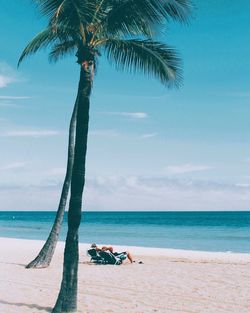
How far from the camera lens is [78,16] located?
8.55m

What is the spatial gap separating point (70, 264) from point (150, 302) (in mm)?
2349

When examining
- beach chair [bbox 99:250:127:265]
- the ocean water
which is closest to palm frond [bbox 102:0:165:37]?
beach chair [bbox 99:250:127:265]

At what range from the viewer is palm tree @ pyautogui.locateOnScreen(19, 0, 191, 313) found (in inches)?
337

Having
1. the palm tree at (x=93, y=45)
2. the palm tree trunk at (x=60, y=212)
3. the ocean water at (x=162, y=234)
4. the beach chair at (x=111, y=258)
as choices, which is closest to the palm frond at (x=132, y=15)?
the palm tree at (x=93, y=45)

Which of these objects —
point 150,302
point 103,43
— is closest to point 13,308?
point 150,302

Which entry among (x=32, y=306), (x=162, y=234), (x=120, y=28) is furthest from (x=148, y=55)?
(x=162, y=234)

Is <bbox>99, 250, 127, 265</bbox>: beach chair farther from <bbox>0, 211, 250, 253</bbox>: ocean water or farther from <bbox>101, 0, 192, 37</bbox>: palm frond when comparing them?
<bbox>0, 211, 250, 253</bbox>: ocean water

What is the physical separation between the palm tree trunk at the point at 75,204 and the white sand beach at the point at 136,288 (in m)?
0.58

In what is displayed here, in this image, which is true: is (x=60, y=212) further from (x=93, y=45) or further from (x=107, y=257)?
(x=93, y=45)

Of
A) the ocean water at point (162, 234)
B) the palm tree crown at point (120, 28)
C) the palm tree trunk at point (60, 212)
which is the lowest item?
the ocean water at point (162, 234)

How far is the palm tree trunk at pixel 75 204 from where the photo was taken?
Result: 854cm

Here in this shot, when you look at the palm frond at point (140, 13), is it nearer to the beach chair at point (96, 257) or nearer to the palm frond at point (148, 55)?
the palm frond at point (148, 55)

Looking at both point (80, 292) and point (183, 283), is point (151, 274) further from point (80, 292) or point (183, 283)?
point (80, 292)

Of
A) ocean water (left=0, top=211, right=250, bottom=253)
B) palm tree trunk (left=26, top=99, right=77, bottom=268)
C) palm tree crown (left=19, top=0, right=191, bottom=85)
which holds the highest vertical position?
palm tree crown (left=19, top=0, right=191, bottom=85)
